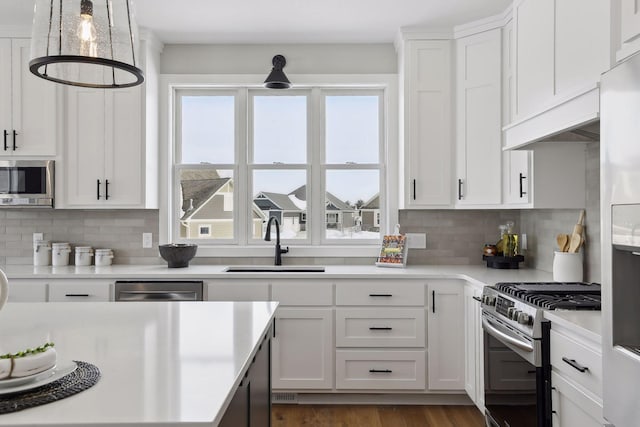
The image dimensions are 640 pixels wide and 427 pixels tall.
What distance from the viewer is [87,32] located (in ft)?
5.02

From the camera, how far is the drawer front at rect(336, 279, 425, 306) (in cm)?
327

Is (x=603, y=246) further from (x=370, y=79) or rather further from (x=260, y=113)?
(x=260, y=113)

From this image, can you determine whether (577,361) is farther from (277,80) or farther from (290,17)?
(290,17)

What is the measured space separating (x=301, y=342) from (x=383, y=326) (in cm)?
58

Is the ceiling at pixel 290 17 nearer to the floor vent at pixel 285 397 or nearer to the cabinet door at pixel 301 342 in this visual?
the cabinet door at pixel 301 342

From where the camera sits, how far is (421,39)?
3605 millimetres

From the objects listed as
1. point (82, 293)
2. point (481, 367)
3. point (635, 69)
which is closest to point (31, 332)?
point (82, 293)

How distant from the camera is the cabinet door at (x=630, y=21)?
1.46m

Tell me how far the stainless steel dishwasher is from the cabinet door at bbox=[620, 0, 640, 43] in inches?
108

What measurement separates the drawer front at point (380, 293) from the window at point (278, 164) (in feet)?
2.60

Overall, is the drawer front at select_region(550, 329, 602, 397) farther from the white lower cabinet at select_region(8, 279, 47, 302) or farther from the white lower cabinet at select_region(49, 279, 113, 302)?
the white lower cabinet at select_region(8, 279, 47, 302)

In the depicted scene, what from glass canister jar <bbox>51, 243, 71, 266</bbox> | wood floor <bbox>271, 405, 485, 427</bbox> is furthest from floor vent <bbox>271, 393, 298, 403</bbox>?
glass canister jar <bbox>51, 243, 71, 266</bbox>

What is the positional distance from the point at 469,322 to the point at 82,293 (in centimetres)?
265

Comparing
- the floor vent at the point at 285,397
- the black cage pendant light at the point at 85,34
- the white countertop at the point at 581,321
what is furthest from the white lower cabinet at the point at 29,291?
the white countertop at the point at 581,321
